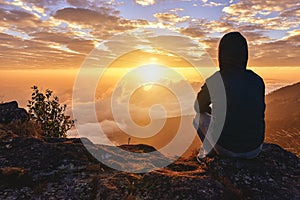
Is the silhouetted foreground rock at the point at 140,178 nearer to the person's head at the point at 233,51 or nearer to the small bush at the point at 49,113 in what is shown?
the person's head at the point at 233,51

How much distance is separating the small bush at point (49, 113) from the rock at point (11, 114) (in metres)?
3.18

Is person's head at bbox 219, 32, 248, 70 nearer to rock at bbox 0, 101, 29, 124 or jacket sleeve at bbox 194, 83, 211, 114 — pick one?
jacket sleeve at bbox 194, 83, 211, 114

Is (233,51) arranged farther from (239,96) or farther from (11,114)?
(11,114)

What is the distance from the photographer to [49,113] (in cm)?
1903

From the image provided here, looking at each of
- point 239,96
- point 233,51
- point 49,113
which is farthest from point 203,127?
point 49,113

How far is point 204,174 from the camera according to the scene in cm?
762

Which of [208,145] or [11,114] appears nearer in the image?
[208,145]

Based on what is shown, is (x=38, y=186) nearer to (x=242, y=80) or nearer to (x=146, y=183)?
(x=146, y=183)

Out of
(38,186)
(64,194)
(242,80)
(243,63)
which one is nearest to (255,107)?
(242,80)

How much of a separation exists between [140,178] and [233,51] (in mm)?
4521

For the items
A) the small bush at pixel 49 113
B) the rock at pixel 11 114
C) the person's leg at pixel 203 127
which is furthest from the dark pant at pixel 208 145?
the small bush at pixel 49 113

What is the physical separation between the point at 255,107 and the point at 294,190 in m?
2.43

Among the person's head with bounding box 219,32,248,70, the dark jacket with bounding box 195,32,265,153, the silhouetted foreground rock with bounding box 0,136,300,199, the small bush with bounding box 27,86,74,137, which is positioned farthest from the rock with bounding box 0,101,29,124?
the person's head with bounding box 219,32,248,70

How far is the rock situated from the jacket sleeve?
10.1m
